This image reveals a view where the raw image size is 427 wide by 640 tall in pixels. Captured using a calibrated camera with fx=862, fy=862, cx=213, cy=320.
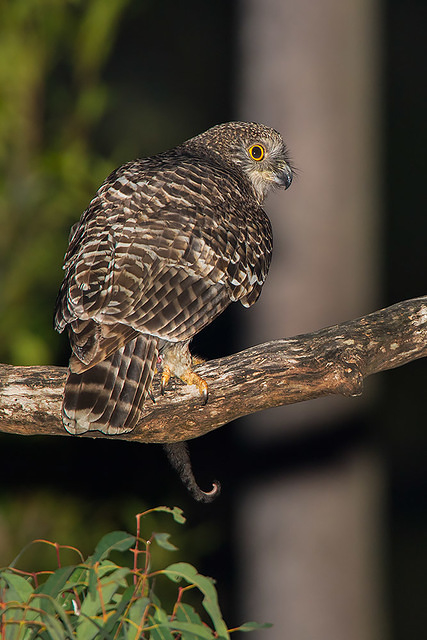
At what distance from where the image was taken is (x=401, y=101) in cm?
931

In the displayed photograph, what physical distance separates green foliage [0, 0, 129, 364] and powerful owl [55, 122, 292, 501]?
89 cm

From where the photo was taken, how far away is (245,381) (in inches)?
124

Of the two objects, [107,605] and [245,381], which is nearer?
[107,605]

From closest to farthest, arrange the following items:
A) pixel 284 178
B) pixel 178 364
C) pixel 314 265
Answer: pixel 178 364, pixel 284 178, pixel 314 265

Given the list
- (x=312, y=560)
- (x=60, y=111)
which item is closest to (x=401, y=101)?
(x=60, y=111)

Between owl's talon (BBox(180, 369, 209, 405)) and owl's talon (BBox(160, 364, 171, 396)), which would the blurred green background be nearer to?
owl's talon (BBox(160, 364, 171, 396))

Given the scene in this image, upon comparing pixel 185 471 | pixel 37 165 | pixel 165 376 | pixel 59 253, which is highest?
pixel 37 165

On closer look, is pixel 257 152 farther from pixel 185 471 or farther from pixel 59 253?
pixel 185 471

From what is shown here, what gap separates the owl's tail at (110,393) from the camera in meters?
2.76

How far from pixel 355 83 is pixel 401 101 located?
5.33 m

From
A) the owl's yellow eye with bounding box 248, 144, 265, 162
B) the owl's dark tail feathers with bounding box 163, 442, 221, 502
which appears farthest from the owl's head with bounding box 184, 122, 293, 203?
the owl's dark tail feathers with bounding box 163, 442, 221, 502

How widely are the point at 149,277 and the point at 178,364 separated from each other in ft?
1.45

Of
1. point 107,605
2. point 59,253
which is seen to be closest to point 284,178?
point 59,253

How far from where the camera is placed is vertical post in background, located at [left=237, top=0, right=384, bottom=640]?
4.20 m
